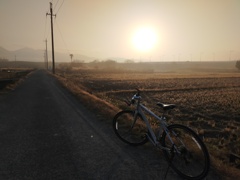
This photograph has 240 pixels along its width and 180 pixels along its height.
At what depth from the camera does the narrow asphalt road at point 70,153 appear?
4.86 meters

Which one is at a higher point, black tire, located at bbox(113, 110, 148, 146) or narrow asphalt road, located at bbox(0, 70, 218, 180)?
black tire, located at bbox(113, 110, 148, 146)

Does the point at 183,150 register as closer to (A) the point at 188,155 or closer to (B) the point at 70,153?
(A) the point at 188,155

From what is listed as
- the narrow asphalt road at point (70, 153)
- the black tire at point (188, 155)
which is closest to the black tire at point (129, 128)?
the narrow asphalt road at point (70, 153)

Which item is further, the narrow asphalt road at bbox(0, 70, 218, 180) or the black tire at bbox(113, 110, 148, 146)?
the black tire at bbox(113, 110, 148, 146)

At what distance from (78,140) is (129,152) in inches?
69.1

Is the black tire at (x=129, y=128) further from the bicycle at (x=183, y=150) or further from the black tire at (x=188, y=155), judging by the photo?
the black tire at (x=188, y=155)

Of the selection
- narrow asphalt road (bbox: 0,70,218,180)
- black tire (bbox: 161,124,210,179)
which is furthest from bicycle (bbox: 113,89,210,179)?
narrow asphalt road (bbox: 0,70,218,180)

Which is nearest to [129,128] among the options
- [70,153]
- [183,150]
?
[70,153]

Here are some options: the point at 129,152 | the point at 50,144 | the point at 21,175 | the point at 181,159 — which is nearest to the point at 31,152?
the point at 50,144

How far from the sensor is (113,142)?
677 cm

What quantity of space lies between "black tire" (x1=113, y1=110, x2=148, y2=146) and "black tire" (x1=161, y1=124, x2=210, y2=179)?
4.63 ft

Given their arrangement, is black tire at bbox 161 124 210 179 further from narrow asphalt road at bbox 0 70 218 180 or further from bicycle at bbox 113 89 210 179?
narrow asphalt road at bbox 0 70 218 180

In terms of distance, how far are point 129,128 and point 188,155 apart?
281 cm

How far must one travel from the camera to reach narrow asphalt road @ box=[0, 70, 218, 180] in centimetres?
486
